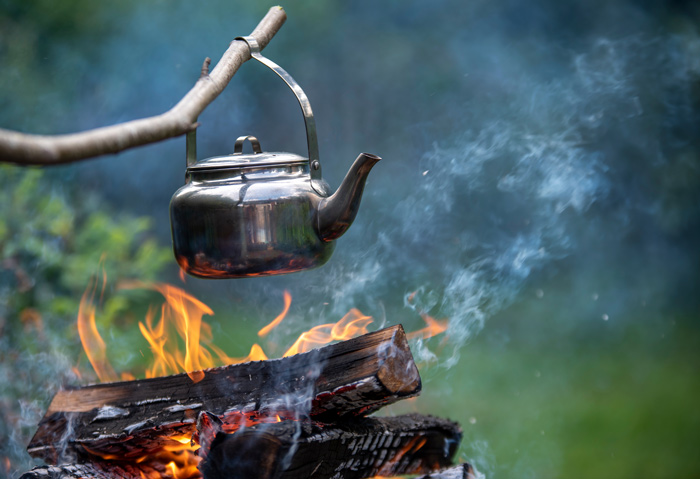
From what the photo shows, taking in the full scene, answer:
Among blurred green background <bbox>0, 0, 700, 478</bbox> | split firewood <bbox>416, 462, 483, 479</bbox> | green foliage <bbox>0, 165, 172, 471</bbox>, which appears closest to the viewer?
split firewood <bbox>416, 462, 483, 479</bbox>

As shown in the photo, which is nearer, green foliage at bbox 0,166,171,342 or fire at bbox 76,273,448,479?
fire at bbox 76,273,448,479

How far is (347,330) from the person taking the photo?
6.83ft

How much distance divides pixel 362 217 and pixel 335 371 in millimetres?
2276

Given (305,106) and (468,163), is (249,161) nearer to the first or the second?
(305,106)

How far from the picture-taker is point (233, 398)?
1.70 meters

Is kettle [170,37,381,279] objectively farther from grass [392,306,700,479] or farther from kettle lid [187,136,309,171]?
grass [392,306,700,479]

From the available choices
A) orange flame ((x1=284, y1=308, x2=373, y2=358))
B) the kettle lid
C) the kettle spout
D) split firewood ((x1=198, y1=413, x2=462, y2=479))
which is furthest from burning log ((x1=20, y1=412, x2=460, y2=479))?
the kettle lid

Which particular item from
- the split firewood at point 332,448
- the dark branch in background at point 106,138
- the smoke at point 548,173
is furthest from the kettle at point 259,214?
the smoke at point 548,173

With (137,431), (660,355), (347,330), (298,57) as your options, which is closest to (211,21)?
(298,57)

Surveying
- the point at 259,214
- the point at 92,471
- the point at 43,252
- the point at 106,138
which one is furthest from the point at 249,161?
the point at 43,252

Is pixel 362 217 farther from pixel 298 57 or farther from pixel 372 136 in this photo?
pixel 298 57

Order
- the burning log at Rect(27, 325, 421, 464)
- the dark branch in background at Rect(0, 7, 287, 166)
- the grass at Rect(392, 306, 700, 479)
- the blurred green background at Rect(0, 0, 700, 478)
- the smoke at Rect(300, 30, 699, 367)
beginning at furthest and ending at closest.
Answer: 1. the smoke at Rect(300, 30, 699, 367)
2. the blurred green background at Rect(0, 0, 700, 478)
3. the grass at Rect(392, 306, 700, 479)
4. the burning log at Rect(27, 325, 421, 464)
5. the dark branch in background at Rect(0, 7, 287, 166)

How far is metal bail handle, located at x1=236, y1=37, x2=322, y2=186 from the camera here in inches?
61.9

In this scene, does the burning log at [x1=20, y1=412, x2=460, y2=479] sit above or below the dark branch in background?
below
